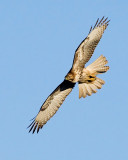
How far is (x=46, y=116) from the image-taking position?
16734mm

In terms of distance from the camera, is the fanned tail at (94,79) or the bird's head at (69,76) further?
the fanned tail at (94,79)

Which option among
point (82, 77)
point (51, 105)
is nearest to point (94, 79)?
point (82, 77)

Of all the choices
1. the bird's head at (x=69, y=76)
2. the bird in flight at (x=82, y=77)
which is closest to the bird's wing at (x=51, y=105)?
the bird in flight at (x=82, y=77)

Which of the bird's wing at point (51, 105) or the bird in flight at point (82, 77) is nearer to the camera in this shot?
the bird in flight at point (82, 77)

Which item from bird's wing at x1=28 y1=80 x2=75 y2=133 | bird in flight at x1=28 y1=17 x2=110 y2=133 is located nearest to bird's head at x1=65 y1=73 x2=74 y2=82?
bird in flight at x1=28 y1=17 x2=110 y2=133

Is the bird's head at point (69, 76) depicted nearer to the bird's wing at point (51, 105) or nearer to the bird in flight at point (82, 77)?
the bird in flight at point (82, 77)

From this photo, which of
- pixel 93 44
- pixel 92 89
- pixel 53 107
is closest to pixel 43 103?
pixel 53 107

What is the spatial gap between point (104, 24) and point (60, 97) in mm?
2711

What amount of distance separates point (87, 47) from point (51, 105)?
8.35ft

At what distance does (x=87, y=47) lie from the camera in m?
15.1

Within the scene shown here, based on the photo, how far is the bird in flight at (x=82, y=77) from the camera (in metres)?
15.2

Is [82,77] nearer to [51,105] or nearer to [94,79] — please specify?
[94,79]

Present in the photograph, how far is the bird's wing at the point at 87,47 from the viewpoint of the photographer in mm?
15055

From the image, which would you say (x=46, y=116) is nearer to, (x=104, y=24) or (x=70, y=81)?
(x=70, y=81)
